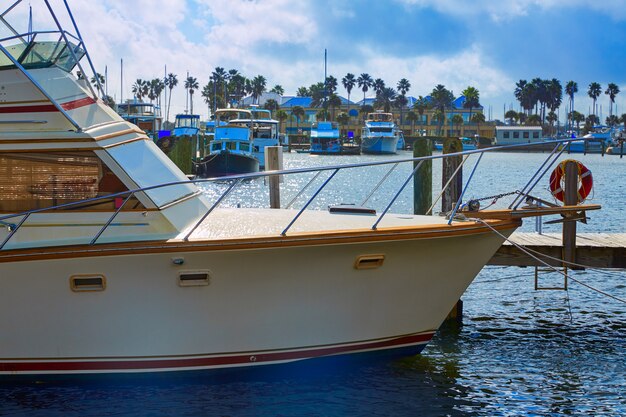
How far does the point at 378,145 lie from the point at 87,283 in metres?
83.9

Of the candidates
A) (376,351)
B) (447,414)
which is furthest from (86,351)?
(447,414)

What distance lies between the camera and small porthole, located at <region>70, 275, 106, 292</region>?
8.43 m

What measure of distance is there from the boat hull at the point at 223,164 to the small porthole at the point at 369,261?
38.8m

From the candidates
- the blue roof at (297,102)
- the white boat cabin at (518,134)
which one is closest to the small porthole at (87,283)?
the white boat cabin at (518,134)

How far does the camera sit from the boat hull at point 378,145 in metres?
90.6

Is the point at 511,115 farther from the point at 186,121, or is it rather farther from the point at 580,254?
the point at 580,254

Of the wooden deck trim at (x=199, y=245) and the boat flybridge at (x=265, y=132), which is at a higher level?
the boat flybridge at (x=265, y=132)

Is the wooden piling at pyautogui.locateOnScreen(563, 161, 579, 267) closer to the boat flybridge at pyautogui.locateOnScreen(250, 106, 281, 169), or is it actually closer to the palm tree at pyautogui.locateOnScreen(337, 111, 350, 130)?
the boat flybridge at pyautogui.locateOnScreen(250, 106, 281, 169)

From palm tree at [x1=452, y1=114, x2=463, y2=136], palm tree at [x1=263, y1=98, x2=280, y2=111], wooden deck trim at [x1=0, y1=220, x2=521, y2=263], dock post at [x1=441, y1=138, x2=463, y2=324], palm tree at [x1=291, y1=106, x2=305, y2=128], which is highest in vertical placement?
palm tree at [x1=263, y1=98, x2=280, y2=111]

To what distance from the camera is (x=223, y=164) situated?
156 ft

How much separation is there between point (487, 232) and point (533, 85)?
144820 mm

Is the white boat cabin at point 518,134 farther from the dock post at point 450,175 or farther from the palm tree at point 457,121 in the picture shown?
the dock post at point 450,175

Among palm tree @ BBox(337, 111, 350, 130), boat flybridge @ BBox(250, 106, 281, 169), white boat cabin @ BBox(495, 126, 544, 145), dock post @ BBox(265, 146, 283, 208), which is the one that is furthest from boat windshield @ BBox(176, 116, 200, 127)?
palm tree @ BBox(337, 111, 350, 130)

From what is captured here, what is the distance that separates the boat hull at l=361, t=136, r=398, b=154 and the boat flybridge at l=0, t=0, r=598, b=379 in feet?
268
